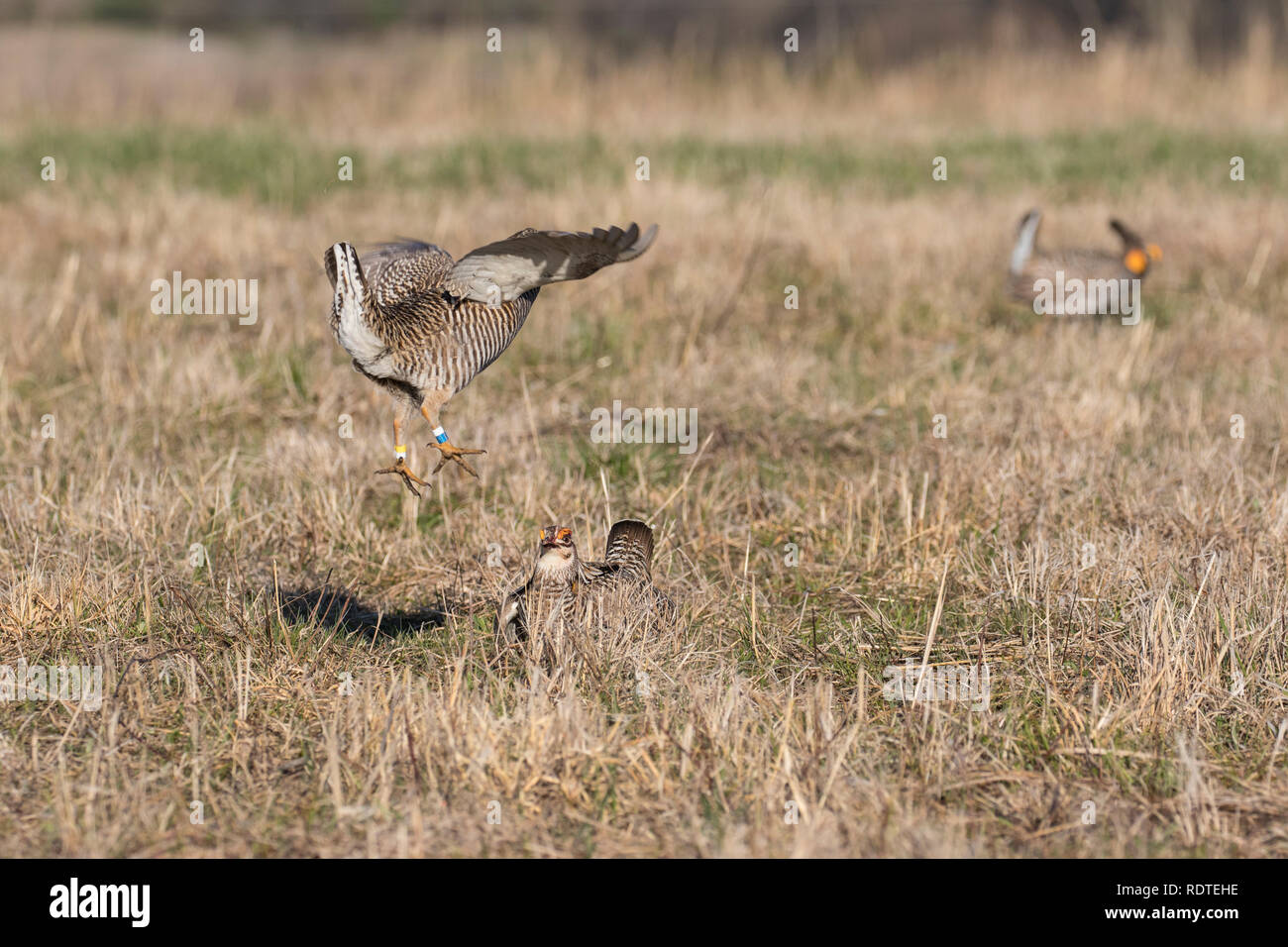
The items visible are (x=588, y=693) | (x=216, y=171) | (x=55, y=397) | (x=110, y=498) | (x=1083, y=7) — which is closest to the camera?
(x=588, y=693)

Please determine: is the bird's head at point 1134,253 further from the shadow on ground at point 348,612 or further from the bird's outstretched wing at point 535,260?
the bird's outstretched wing at point 535,260

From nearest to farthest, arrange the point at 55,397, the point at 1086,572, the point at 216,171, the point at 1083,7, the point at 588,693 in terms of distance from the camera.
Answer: the point at 588,693
the point at 1086,572
the point at 55,397
the point at 216,171
the point at 1083,7

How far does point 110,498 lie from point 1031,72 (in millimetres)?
13601

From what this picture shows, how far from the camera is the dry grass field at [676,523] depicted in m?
3.60

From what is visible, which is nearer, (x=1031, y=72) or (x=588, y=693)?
(x=588, y=693)

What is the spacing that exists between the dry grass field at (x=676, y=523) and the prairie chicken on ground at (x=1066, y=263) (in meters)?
0.26

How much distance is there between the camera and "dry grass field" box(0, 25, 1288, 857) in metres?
3.60

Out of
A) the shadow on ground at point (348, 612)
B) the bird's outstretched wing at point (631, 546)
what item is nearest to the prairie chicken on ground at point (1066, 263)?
Result: the bird's outstretched wing at point (631, 546)

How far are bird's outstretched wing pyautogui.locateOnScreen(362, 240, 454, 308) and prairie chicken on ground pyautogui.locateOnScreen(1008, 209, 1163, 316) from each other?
206 inches

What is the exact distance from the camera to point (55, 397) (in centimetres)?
700

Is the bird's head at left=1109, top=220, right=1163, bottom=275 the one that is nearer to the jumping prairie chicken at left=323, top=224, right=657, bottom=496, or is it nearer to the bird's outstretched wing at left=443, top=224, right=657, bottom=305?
the jumping prairie chicken at left=323, top=224, right=657, bottom=496

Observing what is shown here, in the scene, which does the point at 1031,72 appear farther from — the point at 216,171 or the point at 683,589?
the point at 683,589

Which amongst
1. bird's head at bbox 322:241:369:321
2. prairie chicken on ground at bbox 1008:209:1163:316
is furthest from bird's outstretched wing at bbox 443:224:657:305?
prairie chicken on ground at bbox 1008:209:1163:316
